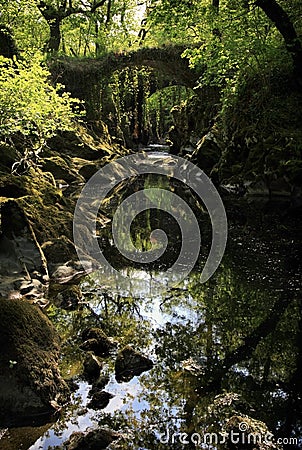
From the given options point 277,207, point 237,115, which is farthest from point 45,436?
point 237,115

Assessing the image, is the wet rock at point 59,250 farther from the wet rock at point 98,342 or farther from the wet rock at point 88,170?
the wet rock at point 88,170

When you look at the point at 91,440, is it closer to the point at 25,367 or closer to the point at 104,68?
the point at 25,367

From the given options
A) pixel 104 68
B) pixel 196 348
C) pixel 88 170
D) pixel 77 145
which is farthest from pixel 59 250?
pixel 104 68

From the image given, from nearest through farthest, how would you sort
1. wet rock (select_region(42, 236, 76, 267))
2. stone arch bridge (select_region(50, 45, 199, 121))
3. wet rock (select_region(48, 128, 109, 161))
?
wet rock (select_region(42, 236, 76, 267)) < wet rock (select_region(48, 128, 109, 161)) < stone arch bridge (select_region(50, 45, 199, 121))

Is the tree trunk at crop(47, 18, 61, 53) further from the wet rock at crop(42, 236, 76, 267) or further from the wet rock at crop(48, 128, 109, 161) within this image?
the wet rock at crop(42, 236, 76, 267)

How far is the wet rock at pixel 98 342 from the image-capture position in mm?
5770

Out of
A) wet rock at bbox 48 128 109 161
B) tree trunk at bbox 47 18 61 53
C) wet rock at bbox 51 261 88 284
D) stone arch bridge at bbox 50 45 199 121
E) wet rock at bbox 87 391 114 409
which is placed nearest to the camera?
wet rock at bbox 87 391 114 409

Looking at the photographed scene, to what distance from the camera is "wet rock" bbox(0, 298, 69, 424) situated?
14.6 ft

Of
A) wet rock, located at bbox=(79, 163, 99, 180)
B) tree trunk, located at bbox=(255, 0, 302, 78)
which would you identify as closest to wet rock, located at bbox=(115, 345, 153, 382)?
tree trunk, located at bbox=(255, 0, 302, 78)

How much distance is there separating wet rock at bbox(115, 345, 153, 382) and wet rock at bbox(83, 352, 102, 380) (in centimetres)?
22

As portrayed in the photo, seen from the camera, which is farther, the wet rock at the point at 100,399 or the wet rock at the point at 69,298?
the wet rock at the point at 69,298

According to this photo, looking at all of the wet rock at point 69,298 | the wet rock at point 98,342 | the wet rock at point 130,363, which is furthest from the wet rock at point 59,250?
the wet rock at point 130,363

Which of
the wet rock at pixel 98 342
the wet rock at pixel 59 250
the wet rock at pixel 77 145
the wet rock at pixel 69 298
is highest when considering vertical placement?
the wet rock at pixel 77 145

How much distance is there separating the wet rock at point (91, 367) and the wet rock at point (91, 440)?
41.8 inches
